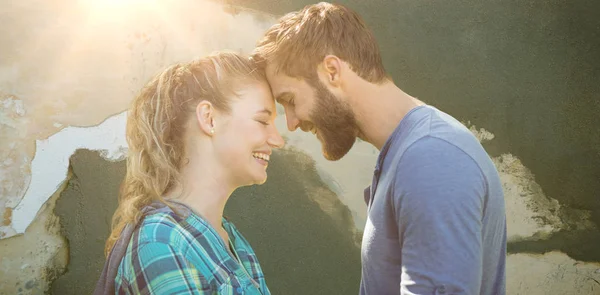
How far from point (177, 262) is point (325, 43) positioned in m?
0.92

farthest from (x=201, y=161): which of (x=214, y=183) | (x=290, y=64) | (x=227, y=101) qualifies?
(x=290, y=64)

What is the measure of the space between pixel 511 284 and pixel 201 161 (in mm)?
2896

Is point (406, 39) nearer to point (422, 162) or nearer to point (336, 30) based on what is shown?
point (336, 30)

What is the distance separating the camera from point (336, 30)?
82.7 inches

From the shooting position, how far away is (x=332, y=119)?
2.15m

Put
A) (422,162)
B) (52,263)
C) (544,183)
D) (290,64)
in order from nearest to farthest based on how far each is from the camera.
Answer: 1. (422,162)
2. (290,64)
3. (52,263)
4. (544,183)

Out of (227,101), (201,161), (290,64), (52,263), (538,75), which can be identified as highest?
(538,75)

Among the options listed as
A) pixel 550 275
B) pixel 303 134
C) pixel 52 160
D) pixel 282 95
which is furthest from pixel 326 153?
pixel 550 275

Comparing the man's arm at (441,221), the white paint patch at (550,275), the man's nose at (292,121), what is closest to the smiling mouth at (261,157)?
the man's nose at (292,121)

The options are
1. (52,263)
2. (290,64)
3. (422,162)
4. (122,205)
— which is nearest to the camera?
(422,162)

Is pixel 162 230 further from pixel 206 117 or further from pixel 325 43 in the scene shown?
pixel 325 43

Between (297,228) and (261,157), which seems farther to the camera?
(297,228)

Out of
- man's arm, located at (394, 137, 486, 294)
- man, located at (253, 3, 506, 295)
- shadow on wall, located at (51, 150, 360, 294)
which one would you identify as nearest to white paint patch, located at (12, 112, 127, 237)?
shadow on wall, located at (51, 150, 360, 294)

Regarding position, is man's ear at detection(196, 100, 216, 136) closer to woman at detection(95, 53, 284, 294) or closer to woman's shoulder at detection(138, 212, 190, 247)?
woman at detection(95, 53, 284, 294)
